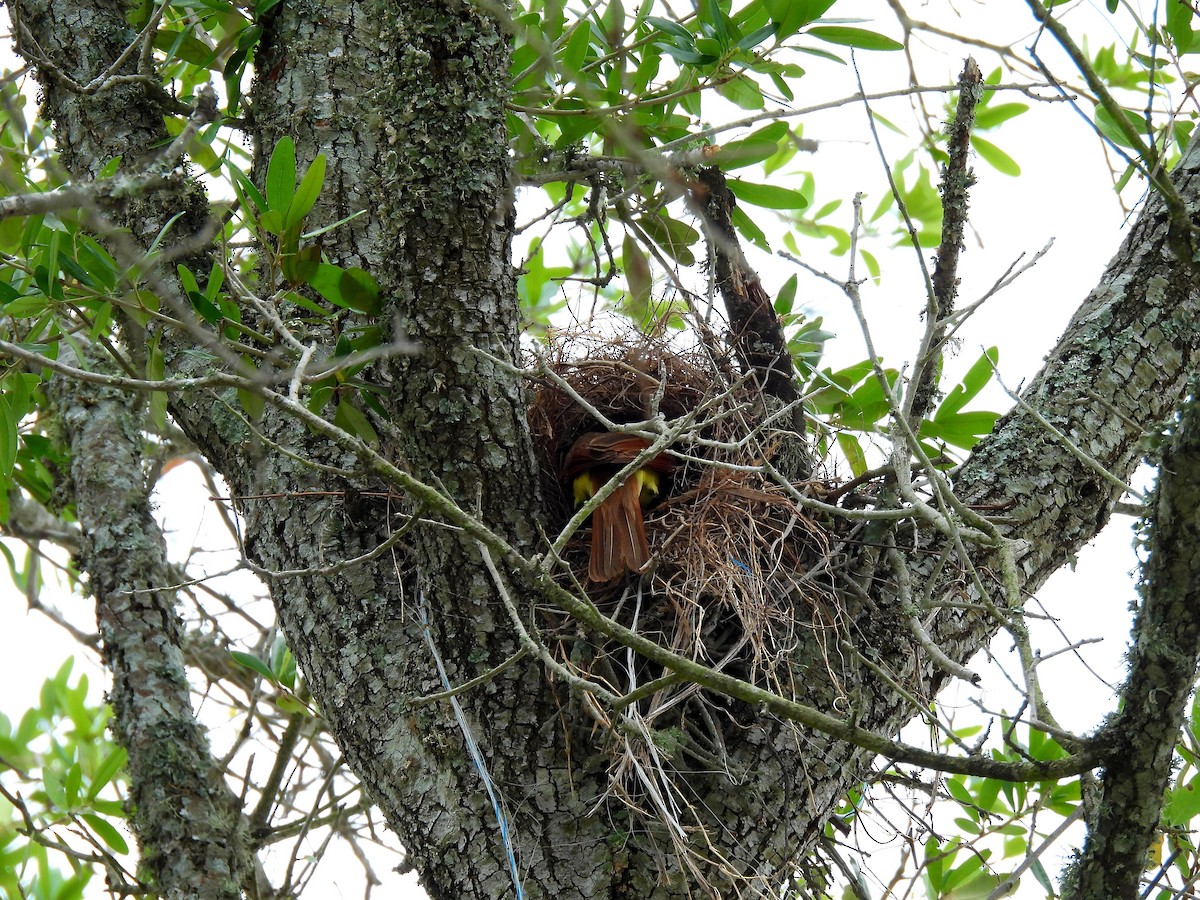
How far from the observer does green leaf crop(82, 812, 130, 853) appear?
315 centimetres

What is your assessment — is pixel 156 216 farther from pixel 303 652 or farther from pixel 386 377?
pixel 303 652

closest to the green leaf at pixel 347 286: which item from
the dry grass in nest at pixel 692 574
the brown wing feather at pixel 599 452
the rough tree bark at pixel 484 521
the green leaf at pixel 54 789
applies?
the rough tree bark at pixel 484 521

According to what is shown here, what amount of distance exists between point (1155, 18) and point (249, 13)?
77.5 inches

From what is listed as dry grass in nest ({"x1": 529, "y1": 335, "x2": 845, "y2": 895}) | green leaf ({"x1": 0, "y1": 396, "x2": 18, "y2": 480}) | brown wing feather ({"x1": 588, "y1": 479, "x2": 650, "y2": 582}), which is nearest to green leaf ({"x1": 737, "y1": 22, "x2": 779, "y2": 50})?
dry grass in nest ({"x1": 529, "y1": 335, "x2": 845, "y2": 895})

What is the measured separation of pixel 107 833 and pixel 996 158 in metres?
3.34

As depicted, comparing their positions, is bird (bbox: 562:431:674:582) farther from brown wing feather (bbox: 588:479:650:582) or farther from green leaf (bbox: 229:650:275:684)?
green leaf (bbox: 229:650:275:684)

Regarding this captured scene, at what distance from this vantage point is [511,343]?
205 cm

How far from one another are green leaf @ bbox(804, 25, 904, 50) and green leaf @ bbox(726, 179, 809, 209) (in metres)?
0.46

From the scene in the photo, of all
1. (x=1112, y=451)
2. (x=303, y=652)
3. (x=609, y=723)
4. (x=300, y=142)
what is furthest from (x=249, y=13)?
(x=1112, y=451)

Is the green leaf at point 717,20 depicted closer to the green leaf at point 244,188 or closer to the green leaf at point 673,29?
the green leaf at point 673,29

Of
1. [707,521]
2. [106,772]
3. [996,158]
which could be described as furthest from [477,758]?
[996,158]

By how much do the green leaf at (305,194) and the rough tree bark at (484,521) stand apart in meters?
0.12

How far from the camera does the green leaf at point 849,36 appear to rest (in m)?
2.48

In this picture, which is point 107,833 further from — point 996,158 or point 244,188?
point 996,158
